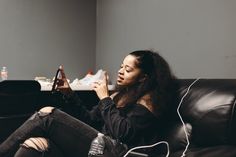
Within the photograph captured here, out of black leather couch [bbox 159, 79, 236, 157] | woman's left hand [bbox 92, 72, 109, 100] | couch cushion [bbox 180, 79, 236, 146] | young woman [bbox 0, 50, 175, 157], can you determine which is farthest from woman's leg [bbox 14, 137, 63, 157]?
couch cushion [bbox 180, 79, 236, 146]

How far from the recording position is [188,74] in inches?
91.0

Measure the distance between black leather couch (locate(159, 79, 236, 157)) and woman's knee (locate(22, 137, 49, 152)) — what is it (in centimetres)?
61

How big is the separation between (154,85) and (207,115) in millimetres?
447

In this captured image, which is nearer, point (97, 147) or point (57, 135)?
point (97, 147)

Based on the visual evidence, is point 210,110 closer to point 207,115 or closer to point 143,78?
point 207,115

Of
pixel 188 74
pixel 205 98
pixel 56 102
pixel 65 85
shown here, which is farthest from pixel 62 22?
pixel 205 98

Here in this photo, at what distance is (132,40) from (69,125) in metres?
1.47

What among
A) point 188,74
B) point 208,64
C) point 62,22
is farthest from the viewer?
point 62,22

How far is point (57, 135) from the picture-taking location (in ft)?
5.66

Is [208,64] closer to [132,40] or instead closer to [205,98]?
[205,98]

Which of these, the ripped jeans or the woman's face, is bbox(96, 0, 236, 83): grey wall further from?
the ripped jeans

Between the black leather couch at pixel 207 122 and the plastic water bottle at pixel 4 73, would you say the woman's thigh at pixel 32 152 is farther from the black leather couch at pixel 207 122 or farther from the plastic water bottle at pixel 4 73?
the plastic water bottle at pixel 4 73

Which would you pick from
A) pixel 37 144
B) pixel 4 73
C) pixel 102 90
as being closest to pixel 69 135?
pixel 37 144

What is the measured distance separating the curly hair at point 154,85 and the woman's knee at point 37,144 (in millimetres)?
517
